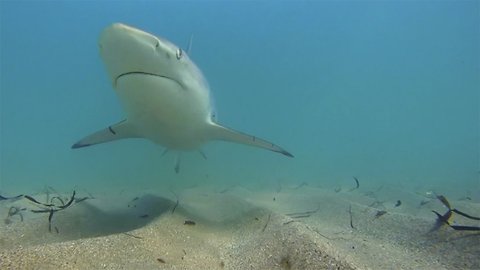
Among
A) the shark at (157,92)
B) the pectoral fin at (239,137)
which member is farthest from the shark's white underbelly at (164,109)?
the pectoral fin at (239,137)

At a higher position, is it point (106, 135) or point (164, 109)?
point (164, 109)

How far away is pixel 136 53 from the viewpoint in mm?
3023

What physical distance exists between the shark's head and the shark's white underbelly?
8 cm

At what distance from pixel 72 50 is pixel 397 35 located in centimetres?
10351

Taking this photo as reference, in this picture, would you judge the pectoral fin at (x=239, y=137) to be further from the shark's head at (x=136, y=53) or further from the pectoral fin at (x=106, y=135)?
the shark's head at (x=136, y=53)

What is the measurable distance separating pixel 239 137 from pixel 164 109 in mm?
1442

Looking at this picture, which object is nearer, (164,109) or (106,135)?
(164,109)

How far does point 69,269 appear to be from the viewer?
1.83 m

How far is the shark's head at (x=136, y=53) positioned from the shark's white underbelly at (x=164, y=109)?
79 millimetres

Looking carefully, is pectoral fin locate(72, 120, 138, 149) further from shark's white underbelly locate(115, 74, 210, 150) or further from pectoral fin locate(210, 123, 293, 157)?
pectoral fin locate(210, 123, 293, 157)

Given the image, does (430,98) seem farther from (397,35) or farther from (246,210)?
(246,210)

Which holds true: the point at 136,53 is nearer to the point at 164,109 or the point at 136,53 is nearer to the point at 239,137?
the point at 164,109

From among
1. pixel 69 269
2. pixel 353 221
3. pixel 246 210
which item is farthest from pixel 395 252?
pixel 69 269

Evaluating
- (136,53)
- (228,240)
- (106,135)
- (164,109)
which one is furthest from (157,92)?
(106,135)
